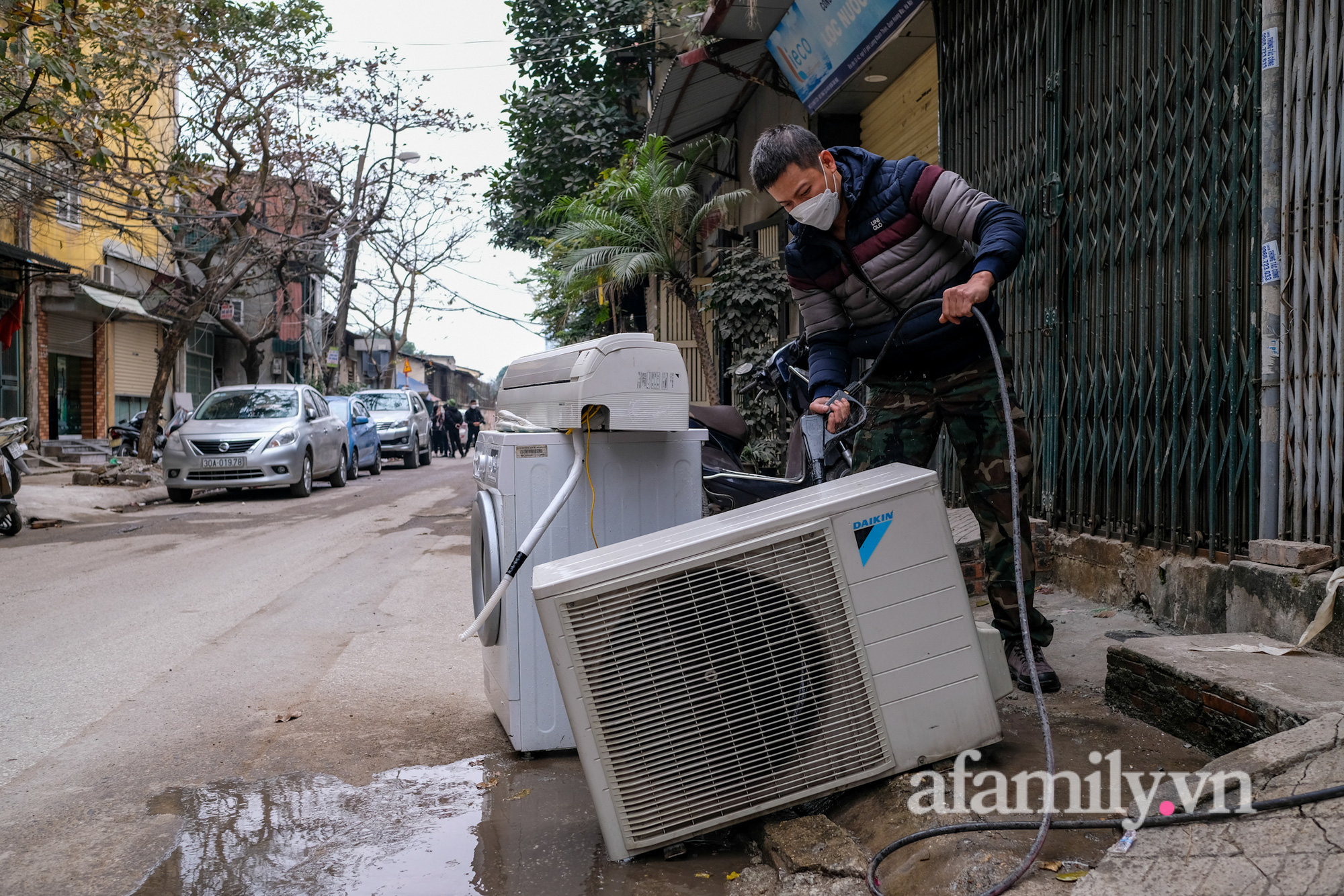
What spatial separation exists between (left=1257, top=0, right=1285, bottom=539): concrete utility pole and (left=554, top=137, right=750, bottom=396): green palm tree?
918 centimetres

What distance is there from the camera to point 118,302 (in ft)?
68.9

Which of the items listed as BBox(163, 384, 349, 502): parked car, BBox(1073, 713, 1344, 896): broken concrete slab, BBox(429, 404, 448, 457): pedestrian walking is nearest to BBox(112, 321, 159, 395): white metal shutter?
BBox(429, 404, 448, 457): pedestrian walking

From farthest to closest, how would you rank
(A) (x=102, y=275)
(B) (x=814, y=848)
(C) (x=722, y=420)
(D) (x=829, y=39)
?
(A) (x=102, y=275)
(D) (x=829, y=39)
(C) (x=722, y=420)
(B) (x=814, y=848)

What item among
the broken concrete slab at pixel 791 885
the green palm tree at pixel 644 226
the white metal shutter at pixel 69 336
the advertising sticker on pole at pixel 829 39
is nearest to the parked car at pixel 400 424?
the white metal shutter at pixel 69 336

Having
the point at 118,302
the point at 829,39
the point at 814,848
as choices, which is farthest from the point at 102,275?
the point at 814,848

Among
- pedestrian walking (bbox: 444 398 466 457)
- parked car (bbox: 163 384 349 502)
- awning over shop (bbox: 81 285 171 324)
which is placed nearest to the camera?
parked car (bbox: 163 384 349 502)

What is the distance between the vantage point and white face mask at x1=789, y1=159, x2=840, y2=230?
10.4ft

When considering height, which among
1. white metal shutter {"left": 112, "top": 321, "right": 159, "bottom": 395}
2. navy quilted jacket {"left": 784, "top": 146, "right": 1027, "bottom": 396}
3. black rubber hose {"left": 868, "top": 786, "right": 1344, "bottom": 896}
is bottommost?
black rubber hose {"left": 868, "top": 786, "right": 1344, "bottom": 896}

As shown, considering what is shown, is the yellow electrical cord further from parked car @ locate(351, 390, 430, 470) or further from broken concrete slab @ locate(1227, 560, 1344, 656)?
parked car @ locate(351, 390, 430, 470)

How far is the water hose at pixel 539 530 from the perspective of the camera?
293 centimetres

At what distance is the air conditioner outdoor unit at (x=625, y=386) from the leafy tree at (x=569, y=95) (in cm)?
1455

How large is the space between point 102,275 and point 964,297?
2290cm

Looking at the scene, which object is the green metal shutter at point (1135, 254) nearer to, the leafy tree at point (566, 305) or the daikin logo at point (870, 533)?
the daikin logo at point (870, 533)

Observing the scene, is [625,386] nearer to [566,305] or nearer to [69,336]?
[566,305]
